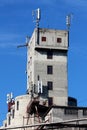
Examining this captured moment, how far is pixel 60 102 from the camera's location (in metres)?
96.1

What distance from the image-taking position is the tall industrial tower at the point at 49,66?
96500 mm

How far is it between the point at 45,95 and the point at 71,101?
8.38 m

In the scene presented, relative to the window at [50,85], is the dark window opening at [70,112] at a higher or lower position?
lower

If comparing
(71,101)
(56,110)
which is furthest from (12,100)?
(56,110)

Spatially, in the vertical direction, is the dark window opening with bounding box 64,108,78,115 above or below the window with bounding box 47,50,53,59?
below

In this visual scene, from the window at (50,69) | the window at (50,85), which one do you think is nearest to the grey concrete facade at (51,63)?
the window at (50,69)

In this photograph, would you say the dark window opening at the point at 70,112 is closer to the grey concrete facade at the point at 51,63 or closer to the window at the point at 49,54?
the grey concrete facade at the point at 51,63

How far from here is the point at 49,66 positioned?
9750cm

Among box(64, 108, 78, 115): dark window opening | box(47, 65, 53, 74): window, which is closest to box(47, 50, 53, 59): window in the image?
box(47, 65, 53, 74): window

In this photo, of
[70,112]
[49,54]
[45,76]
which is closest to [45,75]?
[45,76]

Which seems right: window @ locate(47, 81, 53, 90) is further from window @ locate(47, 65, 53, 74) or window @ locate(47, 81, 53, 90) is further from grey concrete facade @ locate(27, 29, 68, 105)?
window @ locate(47, 65, 53, 74)

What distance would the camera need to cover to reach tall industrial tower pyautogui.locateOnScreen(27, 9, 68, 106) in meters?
96.5

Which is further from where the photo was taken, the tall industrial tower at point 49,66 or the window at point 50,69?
the window at point 50,69

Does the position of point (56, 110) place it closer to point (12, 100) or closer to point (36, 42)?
Result: point (36, 42)
